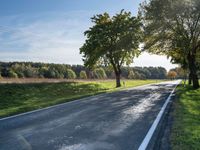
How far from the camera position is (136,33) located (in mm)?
38281

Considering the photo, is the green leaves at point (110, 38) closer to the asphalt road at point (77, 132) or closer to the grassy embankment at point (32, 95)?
the grassy embankment at point (32, 95)

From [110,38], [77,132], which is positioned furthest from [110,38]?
[77,132]

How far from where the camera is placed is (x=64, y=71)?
11631cm

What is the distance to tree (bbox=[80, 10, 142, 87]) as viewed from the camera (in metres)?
37.6

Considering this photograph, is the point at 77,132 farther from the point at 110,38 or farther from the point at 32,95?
the point at 110,38

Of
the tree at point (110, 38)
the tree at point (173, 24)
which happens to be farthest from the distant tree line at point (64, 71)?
the tree at point (173, 24)

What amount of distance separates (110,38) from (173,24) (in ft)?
39.7

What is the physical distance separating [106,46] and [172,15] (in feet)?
43.5

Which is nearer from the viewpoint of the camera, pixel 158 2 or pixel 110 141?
pixel 110 141

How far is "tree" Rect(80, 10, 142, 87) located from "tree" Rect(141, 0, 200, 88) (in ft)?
16.2

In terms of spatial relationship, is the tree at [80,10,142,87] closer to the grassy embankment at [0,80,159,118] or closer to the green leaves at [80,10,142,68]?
the green leaves at [80,10,142,68]

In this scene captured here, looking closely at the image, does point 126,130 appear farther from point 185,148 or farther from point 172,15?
point 172,15

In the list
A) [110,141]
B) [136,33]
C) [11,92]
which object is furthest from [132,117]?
[136,33]

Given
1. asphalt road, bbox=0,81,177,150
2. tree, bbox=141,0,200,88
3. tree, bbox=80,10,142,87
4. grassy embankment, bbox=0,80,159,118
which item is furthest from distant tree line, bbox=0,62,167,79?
asphalt road, bbox=0,81,177,150
